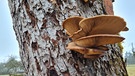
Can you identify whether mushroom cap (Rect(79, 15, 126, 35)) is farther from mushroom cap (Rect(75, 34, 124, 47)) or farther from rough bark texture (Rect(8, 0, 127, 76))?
rough bark texture (Rect(8, 0, 127, 76))

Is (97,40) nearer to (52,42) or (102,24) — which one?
(102,24)

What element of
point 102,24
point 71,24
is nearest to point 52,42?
point 71,24

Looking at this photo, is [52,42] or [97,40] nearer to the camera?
[97,40]

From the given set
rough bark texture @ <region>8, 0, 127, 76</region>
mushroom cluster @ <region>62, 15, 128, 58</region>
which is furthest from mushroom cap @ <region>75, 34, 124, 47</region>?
rough bark texture @ <region>8, 0, 127, 76</region>

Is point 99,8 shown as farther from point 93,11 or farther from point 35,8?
point 35,8

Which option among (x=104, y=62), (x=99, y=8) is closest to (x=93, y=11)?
(x=99, y=8)

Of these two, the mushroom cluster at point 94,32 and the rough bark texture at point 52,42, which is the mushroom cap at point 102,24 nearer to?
the mushroom cluster at point 94,32
